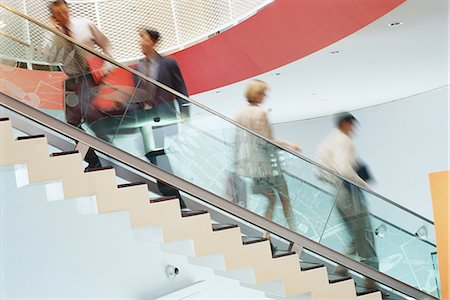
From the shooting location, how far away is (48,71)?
6.07 m

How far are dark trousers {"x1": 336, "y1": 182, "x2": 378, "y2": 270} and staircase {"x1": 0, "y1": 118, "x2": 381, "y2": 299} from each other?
33cm

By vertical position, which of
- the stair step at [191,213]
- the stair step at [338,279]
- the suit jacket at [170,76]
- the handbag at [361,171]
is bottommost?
the stair step at [338,279]

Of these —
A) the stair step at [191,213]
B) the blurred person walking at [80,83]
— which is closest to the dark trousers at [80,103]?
the blurred person walking at [80,83]

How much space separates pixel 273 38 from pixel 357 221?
12.6ft

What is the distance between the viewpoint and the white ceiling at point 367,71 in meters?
7.89

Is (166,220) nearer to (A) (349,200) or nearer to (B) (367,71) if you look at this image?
(A) (349,200)

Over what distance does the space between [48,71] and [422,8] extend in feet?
12.3

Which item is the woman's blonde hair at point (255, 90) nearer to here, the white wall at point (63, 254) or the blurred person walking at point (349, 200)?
the blurred person walking at point (349, 200)

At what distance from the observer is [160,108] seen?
617 cm

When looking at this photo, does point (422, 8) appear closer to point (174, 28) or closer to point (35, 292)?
point (35, 292)

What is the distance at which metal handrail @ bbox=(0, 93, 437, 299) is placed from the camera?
5.82 m

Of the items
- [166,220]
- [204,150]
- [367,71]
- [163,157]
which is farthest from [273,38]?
[166,220]

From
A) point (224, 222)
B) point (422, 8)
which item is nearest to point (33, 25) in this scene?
point (224, 222)

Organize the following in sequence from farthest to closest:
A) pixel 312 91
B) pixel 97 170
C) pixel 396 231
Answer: pixel 312 91 → pixel 396 231 → pixel 97 170
